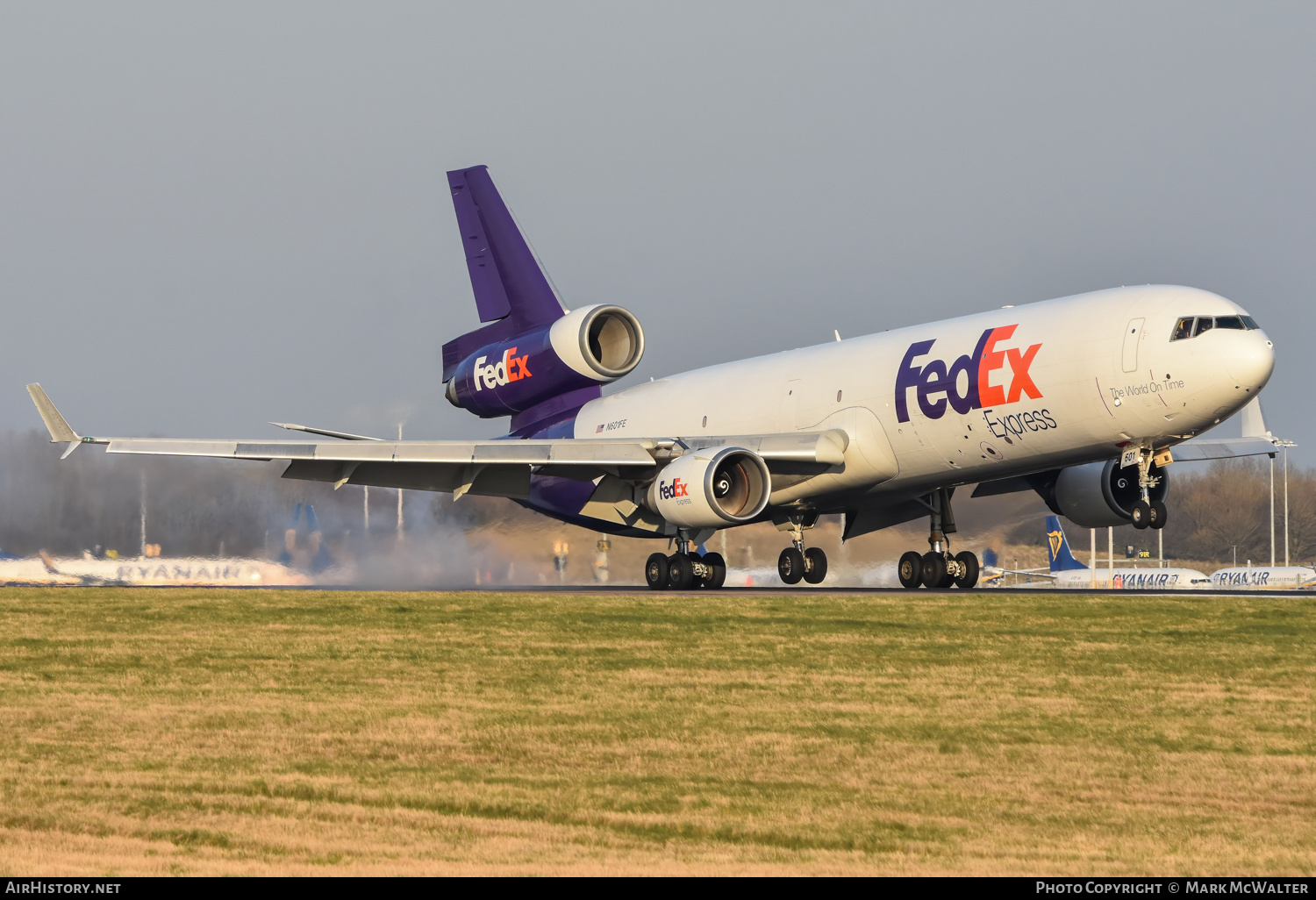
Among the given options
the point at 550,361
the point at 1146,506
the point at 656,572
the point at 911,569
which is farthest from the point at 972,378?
the point at 550,361

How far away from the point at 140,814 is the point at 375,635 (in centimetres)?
1050

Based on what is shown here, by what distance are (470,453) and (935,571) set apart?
35.0ft

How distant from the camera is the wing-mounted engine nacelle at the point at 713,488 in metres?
28.9

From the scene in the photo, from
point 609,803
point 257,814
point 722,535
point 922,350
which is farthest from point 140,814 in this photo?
point 722,535

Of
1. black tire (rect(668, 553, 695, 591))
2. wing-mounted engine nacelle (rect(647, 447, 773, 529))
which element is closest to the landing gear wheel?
black tire (rect(668, 553, 695, 591))

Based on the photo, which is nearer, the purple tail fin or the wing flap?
the wing flap

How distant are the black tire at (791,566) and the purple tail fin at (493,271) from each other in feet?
29.9

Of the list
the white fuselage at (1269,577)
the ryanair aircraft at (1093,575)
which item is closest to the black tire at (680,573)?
the ryanair aircraft at (1093,575)

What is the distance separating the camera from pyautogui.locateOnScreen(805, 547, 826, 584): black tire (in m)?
33.0

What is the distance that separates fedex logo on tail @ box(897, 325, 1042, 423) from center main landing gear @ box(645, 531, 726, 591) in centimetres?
587

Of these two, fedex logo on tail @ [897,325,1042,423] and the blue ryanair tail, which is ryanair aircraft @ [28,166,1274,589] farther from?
the blue ryanair tail

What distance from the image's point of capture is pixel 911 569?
3297cm

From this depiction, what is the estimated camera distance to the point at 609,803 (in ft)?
32.1
